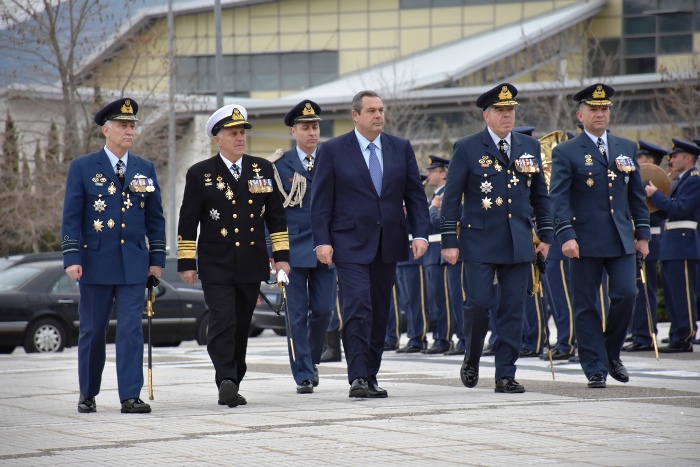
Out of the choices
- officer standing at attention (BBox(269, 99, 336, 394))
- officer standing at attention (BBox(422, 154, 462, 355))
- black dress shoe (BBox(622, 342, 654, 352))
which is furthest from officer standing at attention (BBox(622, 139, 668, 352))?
officer standing at attention (BBox(269, 99, 336, 394))

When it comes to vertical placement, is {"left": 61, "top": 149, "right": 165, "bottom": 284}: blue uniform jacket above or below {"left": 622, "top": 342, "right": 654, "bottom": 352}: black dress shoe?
above

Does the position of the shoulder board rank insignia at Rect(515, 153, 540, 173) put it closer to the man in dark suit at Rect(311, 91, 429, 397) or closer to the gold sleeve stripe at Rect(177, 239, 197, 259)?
the man in dark suit at Rect(311, 91, 429, 397)

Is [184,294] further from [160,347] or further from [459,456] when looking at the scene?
[459,456]

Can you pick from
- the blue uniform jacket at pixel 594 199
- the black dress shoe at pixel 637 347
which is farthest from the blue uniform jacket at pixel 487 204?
the black dress shoe at pixel 637 347

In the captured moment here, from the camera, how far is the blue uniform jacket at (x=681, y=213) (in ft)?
49.3

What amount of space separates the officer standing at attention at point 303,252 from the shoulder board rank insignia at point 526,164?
174cm

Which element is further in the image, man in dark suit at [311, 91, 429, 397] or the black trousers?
man in dark suit at [311, 91, 429, 397]

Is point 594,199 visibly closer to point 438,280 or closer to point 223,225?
point 223,225

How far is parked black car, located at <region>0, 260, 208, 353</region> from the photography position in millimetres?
19562

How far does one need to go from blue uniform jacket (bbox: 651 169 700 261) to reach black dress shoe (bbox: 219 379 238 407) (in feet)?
22.6

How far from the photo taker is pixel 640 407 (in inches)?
349

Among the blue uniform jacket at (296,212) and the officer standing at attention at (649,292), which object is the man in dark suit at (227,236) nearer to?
the blue uniform jacket at (296,212)

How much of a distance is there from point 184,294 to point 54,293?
2138 mm

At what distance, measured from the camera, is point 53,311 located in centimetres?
1980
